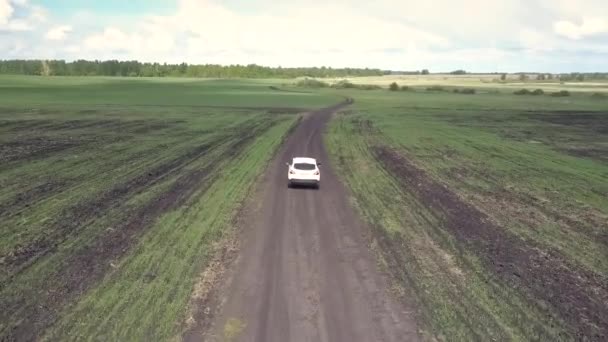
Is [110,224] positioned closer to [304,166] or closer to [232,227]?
[232,227]

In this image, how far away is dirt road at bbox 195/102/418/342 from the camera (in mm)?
12898

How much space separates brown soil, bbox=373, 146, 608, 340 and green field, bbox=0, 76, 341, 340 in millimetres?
10477

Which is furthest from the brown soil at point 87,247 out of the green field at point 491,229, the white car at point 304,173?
the green field at point 491,229

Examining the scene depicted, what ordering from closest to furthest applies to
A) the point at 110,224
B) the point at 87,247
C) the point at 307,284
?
the point at 307,284 → the point at 87,247 → the point at 110,224

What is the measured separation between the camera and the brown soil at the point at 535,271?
14445mm

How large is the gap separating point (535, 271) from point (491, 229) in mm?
4849

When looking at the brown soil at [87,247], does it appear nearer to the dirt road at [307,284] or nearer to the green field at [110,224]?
the green field at [110,224]

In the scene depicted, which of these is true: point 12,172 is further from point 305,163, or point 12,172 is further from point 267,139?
point 267,139

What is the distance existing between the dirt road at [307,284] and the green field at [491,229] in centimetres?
94

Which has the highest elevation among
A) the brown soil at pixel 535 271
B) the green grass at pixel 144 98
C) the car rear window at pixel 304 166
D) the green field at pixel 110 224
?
the car rear window at pixel 304 166

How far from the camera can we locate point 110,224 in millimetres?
20953

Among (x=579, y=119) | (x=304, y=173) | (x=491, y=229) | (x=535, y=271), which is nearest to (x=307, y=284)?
(x=535, y=271)

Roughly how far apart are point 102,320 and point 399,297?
334 inches

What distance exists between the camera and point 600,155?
143ft
